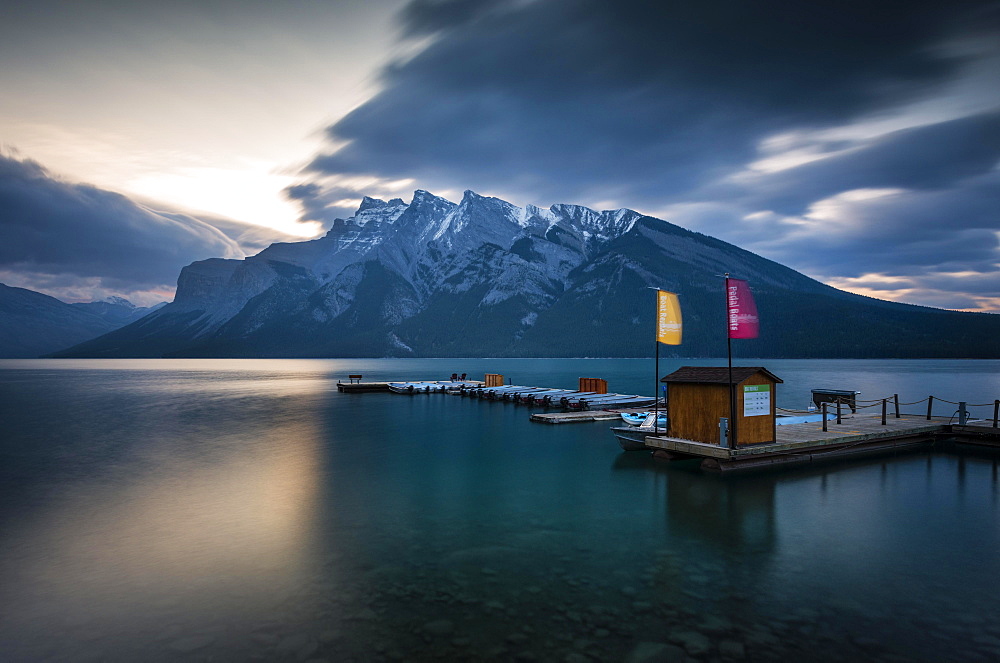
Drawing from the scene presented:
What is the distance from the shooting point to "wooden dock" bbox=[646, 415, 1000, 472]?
27.6 m

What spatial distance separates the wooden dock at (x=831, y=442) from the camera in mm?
27641

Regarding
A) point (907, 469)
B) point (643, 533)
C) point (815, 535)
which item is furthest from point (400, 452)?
point (907, 469)

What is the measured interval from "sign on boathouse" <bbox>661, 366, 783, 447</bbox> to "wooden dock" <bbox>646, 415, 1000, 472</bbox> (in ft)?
2.18

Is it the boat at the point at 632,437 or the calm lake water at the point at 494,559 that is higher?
the boat at the point at 632,437

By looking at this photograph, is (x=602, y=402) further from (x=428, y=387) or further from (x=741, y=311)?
(x=428, y=387)

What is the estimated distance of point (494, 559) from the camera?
16250 millimetres

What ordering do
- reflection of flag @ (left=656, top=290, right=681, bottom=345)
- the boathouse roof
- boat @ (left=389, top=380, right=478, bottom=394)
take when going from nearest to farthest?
the boathouse roof
reflection of flag @ (left=656, top=290, right=681, bottom=345)
boat @ (left=389, top=380, right=478, bottom=394)

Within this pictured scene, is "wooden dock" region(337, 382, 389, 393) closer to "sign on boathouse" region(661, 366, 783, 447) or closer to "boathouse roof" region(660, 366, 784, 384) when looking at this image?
"boathouse roof" region(660, 366, 784, 384)

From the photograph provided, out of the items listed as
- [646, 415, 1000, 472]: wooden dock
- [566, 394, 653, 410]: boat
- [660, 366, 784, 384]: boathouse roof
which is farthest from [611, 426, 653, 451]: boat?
[566, 394, 653, 410]: boat

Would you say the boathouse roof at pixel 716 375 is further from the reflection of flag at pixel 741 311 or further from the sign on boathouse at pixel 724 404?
the reflection of flag at pixel 741 311

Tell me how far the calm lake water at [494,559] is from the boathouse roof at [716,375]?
510 centimetres

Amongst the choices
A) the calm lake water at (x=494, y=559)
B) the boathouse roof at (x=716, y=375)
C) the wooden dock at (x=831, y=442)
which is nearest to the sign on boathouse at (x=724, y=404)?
the boathouse roof at (x=716, y=375)

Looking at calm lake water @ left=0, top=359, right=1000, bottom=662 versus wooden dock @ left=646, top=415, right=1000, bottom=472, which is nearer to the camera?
calm lake water @ left=0, top=359, right=1000, bottom=662

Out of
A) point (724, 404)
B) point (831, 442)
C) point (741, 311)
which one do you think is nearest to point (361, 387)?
point (724, 404)
